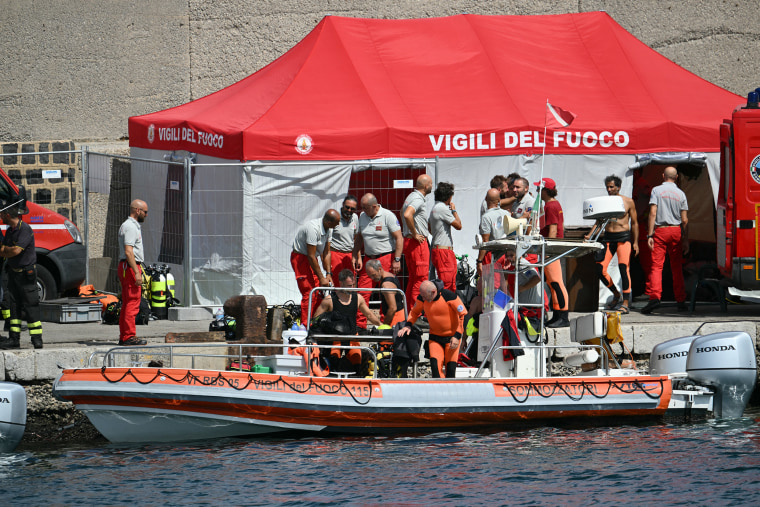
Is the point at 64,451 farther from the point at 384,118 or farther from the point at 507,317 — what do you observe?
the point at 384,118

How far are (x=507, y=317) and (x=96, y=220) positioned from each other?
9.25 meters

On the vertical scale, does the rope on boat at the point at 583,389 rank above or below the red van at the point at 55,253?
below

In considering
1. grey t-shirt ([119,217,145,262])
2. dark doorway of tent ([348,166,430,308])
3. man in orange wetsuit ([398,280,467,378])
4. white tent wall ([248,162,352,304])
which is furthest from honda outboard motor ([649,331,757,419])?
grey t-shirt ([119,217,145,262])

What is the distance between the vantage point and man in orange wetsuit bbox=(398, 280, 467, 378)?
10.6 m

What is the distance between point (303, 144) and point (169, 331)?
123 inches

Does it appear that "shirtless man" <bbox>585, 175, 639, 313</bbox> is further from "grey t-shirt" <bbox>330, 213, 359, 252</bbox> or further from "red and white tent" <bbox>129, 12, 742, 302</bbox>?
"grey t-shirt" <bbox>330, 213, 359, 252</bbox>

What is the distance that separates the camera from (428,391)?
10070mm

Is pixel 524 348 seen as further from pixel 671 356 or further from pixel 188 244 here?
pixel 188 244

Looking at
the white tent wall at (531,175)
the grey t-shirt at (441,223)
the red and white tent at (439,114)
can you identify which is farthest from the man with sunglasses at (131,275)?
the white tent wall at (531,175)

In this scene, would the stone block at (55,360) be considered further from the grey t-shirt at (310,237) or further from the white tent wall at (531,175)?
the white tent wall at (531,175)

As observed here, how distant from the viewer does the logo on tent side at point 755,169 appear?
43.2 feet

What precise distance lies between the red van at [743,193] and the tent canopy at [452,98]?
67.6 inches

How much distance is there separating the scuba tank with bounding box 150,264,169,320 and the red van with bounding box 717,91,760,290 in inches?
284

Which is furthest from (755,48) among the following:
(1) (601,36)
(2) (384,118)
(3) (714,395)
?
(3) (714,395)
